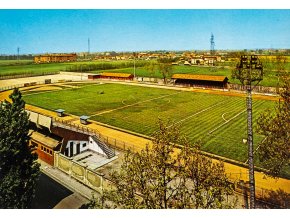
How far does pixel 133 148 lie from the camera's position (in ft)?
96.4

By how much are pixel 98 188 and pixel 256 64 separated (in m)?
15.0

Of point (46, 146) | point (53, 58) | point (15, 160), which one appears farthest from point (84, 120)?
point (53, 58)

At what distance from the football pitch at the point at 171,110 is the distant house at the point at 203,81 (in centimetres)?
913

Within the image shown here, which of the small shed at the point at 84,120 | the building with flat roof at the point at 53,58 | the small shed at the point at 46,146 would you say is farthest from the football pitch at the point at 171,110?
the building with flat roof at the point at 53,58

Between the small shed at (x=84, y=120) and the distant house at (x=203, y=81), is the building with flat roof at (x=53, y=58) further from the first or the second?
the small shed at (x=84, y=120)

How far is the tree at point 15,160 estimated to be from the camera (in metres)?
15.7

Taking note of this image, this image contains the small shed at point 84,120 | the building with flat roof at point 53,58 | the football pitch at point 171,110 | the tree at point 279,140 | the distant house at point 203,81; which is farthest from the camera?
the building with flat roof at point 53,58

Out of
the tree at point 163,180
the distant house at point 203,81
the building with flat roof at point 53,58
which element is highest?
the building with flat roof at point 53,58

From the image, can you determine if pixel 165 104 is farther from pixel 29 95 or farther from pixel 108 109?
pixel 29 95

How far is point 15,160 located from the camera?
1644 cm

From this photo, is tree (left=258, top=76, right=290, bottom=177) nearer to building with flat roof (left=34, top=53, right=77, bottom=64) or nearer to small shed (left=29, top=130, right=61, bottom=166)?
small shed (left=29, top=130, right=61, bottom=166)

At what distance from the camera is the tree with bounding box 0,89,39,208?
51.6ft

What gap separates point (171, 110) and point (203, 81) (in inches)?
1183

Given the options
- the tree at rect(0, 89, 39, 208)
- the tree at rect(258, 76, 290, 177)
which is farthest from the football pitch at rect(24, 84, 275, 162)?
the tree at rect(0, 89, 39, 208)
